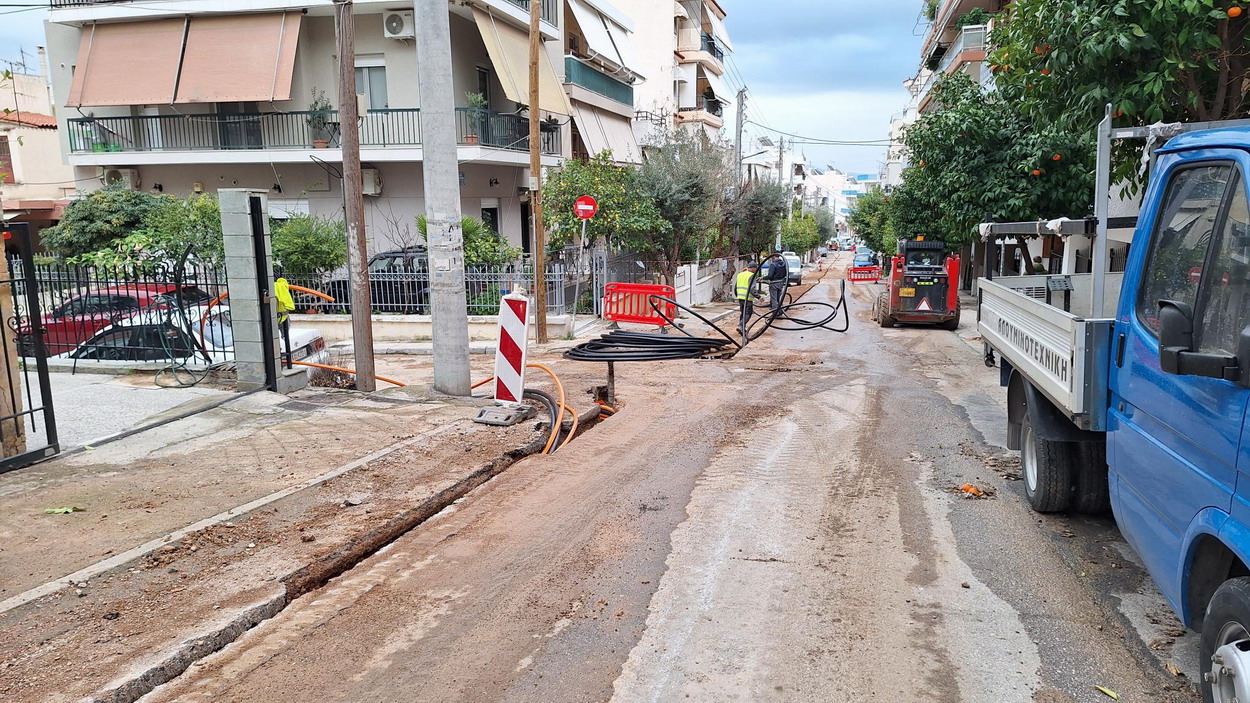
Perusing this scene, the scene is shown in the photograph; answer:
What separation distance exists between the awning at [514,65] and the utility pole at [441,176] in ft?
36.8

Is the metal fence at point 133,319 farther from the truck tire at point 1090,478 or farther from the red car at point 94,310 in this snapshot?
the truck tire at point 1090,478

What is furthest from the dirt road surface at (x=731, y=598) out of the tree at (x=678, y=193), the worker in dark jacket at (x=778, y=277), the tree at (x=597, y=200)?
the tree at (x=678, y=193)

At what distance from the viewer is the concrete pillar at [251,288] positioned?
9359mm

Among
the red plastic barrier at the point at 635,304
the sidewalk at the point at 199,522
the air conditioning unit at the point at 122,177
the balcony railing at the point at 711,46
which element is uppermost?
the balcony railing at the point at 711,46

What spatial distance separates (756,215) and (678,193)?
1259cm

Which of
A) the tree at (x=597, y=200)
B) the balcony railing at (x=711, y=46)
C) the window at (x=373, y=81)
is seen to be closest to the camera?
the tree at (x=597, y=200)

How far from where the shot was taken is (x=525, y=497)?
6594mm

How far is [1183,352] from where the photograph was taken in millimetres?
3213

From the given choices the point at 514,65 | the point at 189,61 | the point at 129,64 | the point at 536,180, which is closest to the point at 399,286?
the point at 536,180

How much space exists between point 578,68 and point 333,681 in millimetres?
25158

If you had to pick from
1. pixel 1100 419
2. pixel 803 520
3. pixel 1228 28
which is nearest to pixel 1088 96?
pixel 1228 28

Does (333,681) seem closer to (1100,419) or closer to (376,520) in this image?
(376,520)

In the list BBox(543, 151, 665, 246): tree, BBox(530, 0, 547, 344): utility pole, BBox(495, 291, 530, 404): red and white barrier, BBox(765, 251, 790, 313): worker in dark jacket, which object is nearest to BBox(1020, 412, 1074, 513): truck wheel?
BBox(495, 291, 530, 404): red and white barrier

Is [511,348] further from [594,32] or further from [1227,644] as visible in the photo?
[594,32]
